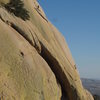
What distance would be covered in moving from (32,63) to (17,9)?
7.46 meters

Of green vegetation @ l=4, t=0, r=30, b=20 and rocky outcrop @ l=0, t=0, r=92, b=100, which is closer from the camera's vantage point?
rocky outcrop @ l=0, t=0, r=92, b=100

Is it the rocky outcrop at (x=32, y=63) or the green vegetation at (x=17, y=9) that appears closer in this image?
the rocky outcrop at (x=32, y=63)

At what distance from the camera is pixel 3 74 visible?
69.4ft

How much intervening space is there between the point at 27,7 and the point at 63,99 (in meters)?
10.1

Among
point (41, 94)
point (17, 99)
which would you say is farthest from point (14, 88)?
point (41, 94)

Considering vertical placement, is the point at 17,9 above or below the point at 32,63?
above

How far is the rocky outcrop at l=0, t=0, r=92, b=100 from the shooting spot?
21953 mm

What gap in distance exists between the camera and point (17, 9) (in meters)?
29.7

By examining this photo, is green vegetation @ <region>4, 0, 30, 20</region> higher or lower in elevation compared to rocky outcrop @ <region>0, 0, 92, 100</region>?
higher

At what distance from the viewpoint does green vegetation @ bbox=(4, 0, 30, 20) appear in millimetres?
29103

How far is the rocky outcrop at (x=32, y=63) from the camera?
2195 centimetres

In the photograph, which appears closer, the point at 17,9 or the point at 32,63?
the point at 32,63

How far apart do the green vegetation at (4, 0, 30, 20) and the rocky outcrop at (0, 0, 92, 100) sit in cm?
55

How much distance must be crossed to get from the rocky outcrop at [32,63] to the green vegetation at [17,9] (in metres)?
0.55
